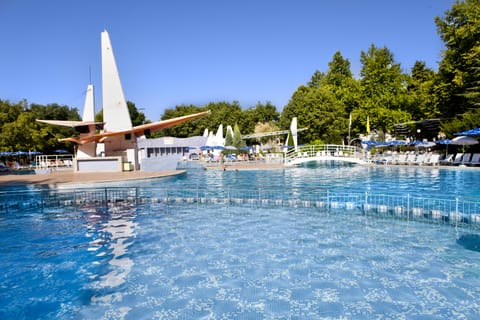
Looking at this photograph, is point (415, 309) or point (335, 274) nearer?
point (415, 309)

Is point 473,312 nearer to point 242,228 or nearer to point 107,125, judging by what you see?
point 242,228

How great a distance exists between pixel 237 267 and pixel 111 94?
77.8 ft

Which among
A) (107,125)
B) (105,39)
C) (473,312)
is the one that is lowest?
(473,312)

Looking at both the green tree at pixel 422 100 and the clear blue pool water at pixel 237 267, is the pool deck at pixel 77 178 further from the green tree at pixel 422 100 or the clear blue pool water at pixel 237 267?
the green tree at pixel 422 100

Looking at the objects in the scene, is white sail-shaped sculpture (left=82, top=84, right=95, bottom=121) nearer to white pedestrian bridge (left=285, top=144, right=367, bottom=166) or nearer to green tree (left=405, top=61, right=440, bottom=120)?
white pedestrian bridge (left=285, top=144, right=367, bottom=166)

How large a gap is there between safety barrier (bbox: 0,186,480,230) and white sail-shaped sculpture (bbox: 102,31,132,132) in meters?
13.1

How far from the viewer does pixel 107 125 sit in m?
27.6

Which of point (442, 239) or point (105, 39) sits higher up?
point (105, 39)

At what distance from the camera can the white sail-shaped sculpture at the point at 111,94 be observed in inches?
1075

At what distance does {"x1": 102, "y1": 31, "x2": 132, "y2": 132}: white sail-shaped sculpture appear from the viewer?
2730 centimetres

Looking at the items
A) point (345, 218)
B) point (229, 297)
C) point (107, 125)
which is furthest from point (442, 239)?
point (107, 125)

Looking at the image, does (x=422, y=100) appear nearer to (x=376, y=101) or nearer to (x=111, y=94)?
(x=376, y=101)

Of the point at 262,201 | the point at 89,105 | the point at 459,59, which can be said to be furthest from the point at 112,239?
the point at 459,59

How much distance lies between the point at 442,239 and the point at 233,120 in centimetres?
5288
